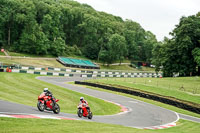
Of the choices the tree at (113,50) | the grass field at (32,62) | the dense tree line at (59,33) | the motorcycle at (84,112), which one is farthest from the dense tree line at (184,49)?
the motorcycle at (84,112)

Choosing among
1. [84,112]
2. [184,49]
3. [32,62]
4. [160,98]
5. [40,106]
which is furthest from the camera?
[32,62]

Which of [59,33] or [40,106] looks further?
[59,33]

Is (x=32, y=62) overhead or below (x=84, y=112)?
overhead

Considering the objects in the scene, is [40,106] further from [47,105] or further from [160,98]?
[160,98]

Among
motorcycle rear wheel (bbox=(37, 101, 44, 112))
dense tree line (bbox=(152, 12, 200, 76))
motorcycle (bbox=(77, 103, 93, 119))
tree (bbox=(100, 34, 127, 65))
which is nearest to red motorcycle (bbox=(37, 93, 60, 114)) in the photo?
motorcycle rear wheel (bbox=(37, 101, 44, 112))

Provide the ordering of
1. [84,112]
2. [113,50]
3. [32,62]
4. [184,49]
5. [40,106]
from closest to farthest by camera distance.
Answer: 1. [40,106]
2. [84,112]
3. [184,49]
4. [32,62]
5. [113,50]

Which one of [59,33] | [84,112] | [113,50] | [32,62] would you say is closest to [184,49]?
[32,62]

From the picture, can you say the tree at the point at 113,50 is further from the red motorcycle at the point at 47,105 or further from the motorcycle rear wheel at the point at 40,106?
the motorcycle rear wheel at the point at 40,106

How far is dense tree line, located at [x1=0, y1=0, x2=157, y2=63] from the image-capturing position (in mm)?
76938

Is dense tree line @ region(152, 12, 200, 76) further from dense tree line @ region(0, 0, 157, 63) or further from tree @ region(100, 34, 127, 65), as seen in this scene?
dense tree line @ region(0, 0, 157, 63)

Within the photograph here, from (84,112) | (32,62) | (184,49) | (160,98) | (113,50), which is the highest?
(113,50)

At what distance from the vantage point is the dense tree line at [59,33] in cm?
7694

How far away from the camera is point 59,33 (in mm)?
93875

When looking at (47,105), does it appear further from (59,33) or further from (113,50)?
(113,50)
